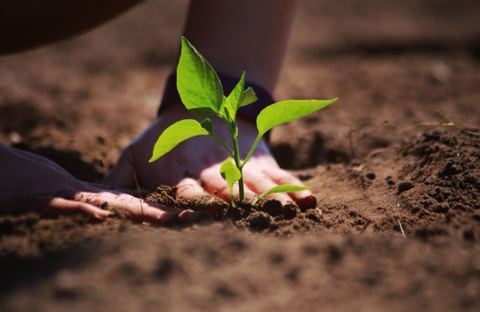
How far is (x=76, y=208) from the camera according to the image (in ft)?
4.35

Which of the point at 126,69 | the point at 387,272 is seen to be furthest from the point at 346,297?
the point at 126,69

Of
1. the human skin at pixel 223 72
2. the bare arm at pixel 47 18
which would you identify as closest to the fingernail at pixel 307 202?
the human skin at pixel 223 72

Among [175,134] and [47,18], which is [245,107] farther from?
[47,18]

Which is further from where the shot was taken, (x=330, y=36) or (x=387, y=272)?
(x=330, y=36)

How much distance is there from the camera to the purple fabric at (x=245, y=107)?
6.22 feet

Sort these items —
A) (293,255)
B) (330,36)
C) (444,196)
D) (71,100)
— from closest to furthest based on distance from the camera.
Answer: (293,255), (444,196), (71,100), (330,36)

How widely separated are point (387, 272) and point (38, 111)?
196cm

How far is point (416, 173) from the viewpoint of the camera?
1.65m

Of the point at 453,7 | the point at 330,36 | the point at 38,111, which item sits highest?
the point at 453,7

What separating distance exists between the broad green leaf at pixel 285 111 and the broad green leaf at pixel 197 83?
115 millimetres

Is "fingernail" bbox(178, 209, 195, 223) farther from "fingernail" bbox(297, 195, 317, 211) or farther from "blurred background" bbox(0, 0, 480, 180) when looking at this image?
"blurred background" bbox(0, 0, 480, 180)

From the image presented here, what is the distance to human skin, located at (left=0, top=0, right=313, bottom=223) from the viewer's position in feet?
4.57

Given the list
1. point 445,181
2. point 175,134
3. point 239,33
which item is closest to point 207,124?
point 175,134

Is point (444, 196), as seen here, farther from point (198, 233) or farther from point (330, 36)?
point (330, 36)
